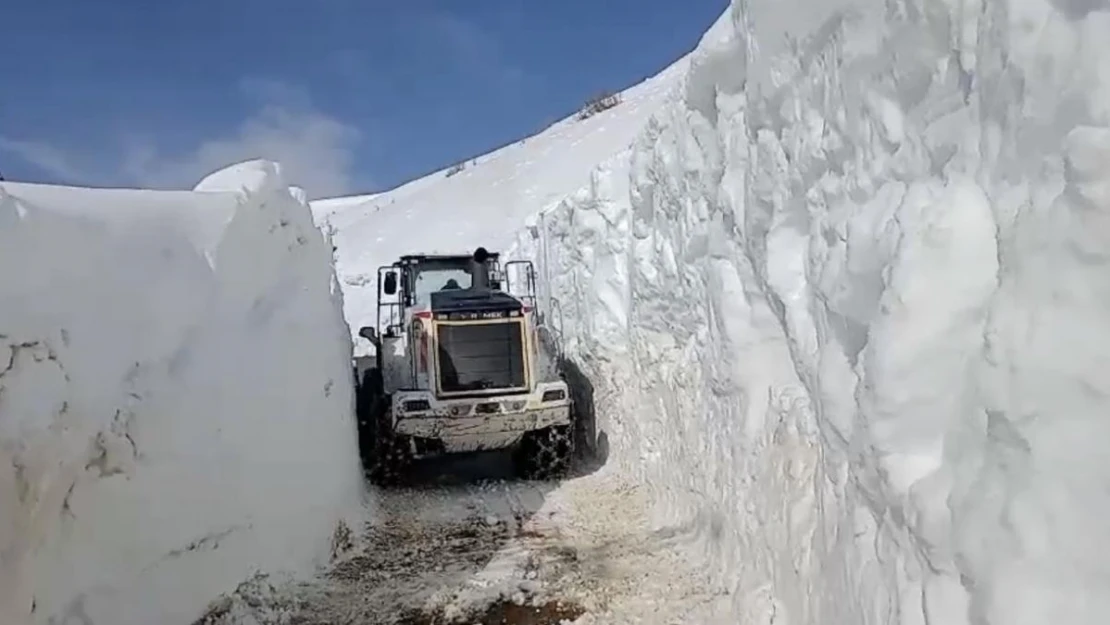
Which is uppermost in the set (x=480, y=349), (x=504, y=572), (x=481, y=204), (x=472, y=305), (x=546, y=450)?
(x=481, y=204)

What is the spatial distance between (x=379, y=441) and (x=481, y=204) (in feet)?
61.7

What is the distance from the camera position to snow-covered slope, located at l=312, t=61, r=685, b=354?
24.2 meters

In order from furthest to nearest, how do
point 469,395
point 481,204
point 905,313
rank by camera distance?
point 481,204
point 469,395
point 905,313

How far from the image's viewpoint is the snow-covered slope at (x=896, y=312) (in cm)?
220

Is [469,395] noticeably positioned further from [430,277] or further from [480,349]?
[430,277]

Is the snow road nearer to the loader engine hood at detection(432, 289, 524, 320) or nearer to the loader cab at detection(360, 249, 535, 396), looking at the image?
the loader cab at detection(360, 249, 535, 396)

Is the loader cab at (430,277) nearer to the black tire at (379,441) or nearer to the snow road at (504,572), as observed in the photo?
the black tire at (379,441)

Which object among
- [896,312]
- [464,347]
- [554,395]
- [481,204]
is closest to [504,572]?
[554,395]

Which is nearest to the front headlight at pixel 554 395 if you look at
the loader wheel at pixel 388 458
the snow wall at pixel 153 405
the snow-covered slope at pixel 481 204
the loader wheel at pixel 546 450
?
the loader wheel at pixel 546 450

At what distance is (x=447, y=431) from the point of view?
9.18 metres

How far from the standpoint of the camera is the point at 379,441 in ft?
31.6

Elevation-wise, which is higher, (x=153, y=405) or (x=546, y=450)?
(x=153, y=405)

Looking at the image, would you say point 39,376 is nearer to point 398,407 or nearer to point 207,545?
point 207,545

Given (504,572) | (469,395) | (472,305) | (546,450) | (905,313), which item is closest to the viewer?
(905,313)
